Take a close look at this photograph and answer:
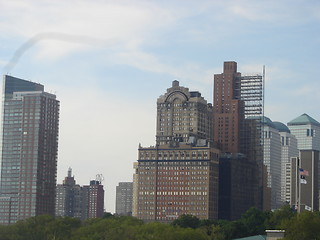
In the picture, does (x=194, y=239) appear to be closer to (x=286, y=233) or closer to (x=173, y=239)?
(x=173, y=239)

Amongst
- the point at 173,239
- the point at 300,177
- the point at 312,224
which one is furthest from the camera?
the point at 173,239

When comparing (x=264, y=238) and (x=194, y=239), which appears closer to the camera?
(x=264, y=238)

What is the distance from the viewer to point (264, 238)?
182250mm

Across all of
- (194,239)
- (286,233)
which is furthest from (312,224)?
(194,239)

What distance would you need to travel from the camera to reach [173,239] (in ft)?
646

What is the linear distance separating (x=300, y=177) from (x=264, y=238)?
667 inches

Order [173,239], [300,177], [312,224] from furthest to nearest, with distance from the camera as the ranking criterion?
[173,239]
[300,177]
[312,224]

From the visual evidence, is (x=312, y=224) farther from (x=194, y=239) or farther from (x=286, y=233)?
(x=194, y=239)

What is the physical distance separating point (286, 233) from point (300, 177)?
13.1m

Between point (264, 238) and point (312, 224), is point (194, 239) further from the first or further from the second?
point (312, 224)

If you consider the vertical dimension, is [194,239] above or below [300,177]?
below

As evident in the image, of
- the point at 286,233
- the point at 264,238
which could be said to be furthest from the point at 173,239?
the point at 286,233

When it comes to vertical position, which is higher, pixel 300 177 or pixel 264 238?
pixel 300 177

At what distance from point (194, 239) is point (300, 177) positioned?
3641cm
